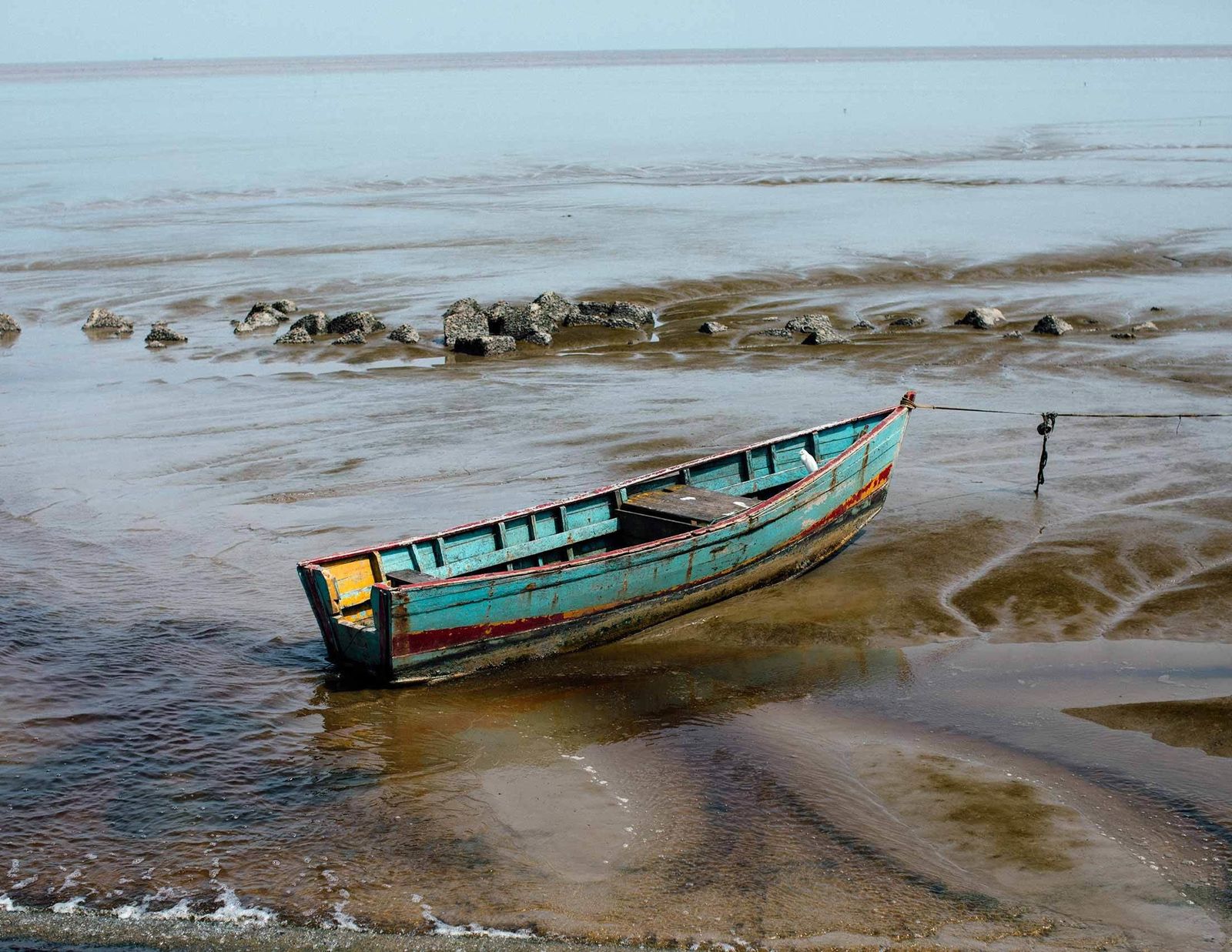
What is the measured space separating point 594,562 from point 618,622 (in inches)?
27.6

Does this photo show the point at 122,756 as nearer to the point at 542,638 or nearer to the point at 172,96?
the point at 542,638

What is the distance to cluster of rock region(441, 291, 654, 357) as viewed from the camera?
2273 centimetres

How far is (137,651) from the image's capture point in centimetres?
1143

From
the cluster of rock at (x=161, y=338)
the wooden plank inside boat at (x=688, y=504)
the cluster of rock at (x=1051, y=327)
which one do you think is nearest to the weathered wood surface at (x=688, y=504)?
the wooden plank inside boat at (x=688, y=504)

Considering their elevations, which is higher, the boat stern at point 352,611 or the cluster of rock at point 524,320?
the cluster of rock at point 524,320

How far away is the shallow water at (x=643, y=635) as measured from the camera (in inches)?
316

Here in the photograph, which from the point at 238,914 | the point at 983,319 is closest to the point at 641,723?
the point at 238,914

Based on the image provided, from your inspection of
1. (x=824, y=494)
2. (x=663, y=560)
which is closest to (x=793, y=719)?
(x=663, y=560)

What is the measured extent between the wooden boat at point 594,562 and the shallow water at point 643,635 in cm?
28

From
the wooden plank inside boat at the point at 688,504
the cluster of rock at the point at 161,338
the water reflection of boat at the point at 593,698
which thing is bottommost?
the water reflection of boat at the point at 593,698

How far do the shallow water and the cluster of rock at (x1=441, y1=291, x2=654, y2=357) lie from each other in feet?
1.52

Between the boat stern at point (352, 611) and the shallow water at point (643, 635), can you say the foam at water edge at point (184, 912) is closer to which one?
the shallow water at point (643, 635)

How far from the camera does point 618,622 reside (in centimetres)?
1156

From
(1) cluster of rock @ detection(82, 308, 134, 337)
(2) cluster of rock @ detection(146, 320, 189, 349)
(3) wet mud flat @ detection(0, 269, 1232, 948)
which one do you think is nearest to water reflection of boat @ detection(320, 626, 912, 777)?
(3) wet mud flat @ detection(0, 269, 1232, 948)
